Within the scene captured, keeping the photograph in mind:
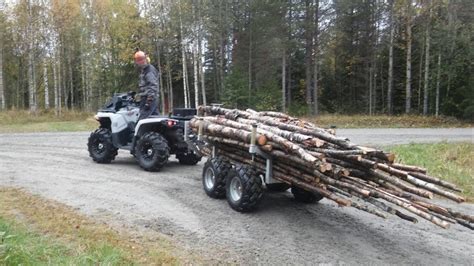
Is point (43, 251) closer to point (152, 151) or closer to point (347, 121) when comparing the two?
point (152, 151)

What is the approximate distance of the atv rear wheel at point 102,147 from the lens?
30.5 feet

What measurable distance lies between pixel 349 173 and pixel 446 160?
7.03 m

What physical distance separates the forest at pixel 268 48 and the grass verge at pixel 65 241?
2229 cm

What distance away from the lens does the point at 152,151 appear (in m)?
8.43

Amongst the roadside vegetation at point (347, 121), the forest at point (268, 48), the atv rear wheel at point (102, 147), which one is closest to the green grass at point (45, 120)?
the roadside vegetation at point (347, 121)

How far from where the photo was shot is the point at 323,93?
35.0m

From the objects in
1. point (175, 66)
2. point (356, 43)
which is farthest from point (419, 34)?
point (175, 66)

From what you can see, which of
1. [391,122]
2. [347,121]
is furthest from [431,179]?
[391,122]

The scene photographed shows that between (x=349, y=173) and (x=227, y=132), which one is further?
(x=227, y=132)

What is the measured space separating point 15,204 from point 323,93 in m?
31.4

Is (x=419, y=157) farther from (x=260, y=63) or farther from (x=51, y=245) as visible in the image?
(x=260, y=63)

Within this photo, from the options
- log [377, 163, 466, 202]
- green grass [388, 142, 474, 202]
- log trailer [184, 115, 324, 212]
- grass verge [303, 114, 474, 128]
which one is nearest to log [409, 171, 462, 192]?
log [377, 163, 466, 202]

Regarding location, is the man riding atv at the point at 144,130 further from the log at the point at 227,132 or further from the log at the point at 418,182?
the log at the point at 418,182

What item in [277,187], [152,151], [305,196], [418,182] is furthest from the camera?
[152,151]
